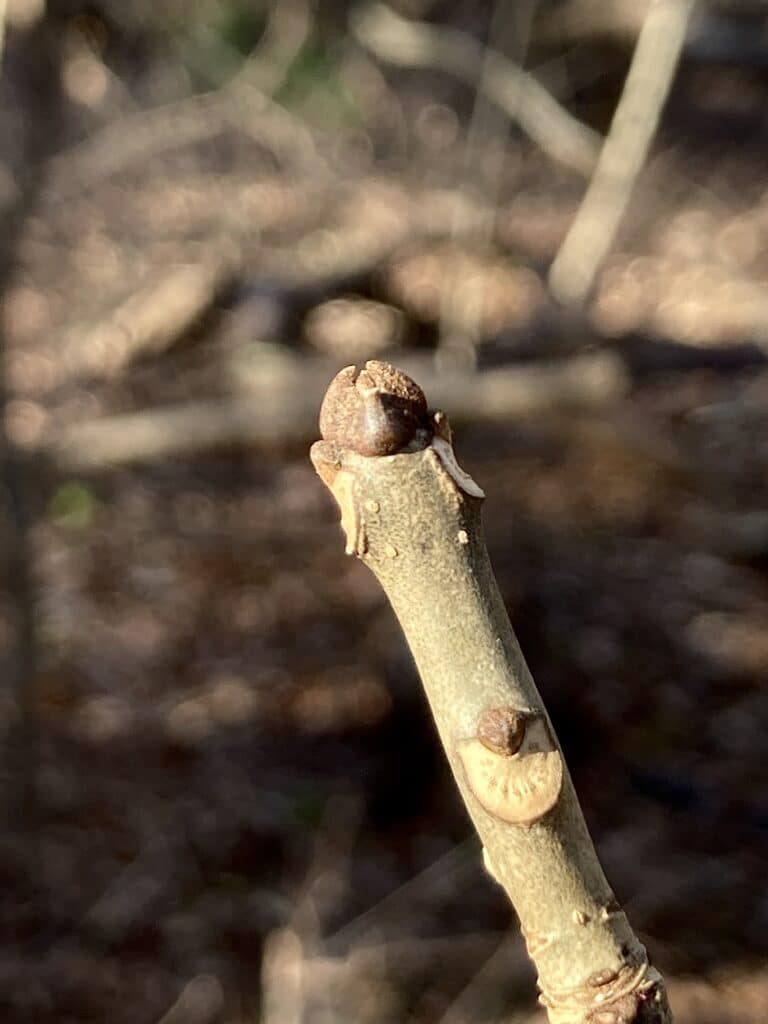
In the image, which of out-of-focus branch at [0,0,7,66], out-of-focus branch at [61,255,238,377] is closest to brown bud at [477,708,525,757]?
out-of-focus branch at [0,0,7,66]

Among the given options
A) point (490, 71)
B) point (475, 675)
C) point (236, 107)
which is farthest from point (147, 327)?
point (475, 675)

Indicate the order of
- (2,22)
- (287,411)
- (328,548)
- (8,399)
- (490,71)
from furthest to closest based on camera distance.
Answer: (328,548) < (287,411) < (490,71) < (8,399) < (2,22)

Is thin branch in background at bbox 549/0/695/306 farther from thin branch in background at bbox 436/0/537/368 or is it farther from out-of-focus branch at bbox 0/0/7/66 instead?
out-of-focus branch at bbox 0/0/7/66

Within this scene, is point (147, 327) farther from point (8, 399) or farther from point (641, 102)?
point (641, 102)

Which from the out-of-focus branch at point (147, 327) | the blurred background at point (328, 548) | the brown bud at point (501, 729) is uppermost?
the out-of-focus branch at point (147, 327)

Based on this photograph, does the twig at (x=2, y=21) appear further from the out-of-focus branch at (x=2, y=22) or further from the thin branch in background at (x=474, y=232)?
the thin branch in background at (x=474, y=232)

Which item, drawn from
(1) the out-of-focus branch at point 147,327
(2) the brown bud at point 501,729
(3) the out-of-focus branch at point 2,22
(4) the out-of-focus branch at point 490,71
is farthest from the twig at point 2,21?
(1) the out-of-focus branch at point 147,327

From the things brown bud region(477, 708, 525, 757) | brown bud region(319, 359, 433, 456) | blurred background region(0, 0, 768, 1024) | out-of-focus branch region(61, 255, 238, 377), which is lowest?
brown bud region(477, 708, 525, 757)
